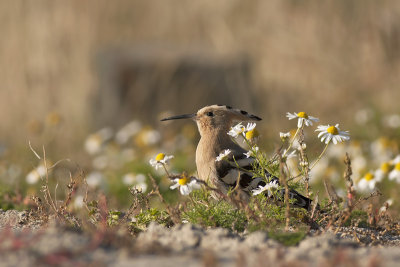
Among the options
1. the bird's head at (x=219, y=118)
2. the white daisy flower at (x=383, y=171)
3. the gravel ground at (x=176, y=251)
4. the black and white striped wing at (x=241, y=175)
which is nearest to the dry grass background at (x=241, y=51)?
the white daisy flower at (x=383, y=171)

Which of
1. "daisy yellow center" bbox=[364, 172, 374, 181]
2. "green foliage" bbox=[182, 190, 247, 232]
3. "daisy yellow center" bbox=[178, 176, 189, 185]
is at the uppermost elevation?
"daisy yellow center" bbox=[178, 176, 189, 185]

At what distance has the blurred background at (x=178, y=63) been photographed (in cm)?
932

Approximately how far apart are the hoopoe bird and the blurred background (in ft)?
15.5

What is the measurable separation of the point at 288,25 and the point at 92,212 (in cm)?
786

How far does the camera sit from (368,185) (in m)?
4.73

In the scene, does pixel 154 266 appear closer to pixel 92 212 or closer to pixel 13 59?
pixel 92 212

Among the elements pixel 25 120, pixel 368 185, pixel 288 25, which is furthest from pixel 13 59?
pixel 368 185

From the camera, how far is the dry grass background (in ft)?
32.0

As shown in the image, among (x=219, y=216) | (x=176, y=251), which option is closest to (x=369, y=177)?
(x=219, y=216)

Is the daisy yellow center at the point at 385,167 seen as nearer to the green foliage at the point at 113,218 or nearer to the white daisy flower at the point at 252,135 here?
the white daisy flower at the point at 252,135

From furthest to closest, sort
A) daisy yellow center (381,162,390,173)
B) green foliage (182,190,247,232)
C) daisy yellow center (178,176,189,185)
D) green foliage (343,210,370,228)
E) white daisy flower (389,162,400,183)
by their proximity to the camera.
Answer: daisy yellow center (381,162,390,173) < white daisy flower (389,162,400,183) < green foliage (343,210,370,228) < green foliage (182,190,247,232) < daisy yellow center (178,176,189,185)

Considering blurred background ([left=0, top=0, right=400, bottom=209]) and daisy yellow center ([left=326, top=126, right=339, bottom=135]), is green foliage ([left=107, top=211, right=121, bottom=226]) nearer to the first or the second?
daisy yellow center ([left=326, top=126, right=339, bottom=135])

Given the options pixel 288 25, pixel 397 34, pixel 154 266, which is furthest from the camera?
pixel 288 25

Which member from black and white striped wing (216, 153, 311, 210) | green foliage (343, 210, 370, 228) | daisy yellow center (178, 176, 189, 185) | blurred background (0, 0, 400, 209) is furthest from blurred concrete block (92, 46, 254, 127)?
daisy yellow center (178, 176, 189, 185)
